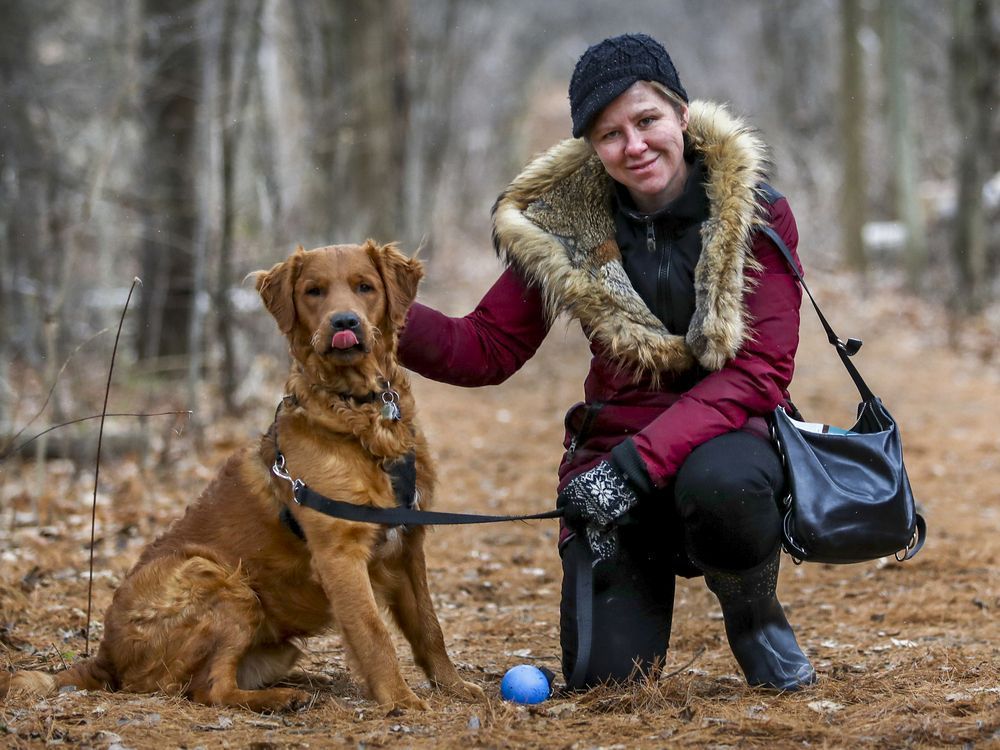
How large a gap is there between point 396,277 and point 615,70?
1063mm

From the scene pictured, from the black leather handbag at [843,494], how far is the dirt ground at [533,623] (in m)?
0.47

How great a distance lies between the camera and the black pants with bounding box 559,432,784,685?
3500 millimetres

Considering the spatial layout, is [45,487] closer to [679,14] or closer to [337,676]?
[337,676]

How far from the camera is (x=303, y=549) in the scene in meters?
3.83

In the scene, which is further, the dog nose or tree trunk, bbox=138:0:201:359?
tree trunk, bbox=138:0:201:359

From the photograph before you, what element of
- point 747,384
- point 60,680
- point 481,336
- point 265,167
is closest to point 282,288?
point 481,336

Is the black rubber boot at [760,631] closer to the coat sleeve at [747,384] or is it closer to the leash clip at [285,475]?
the coat sleeve at [747,384]

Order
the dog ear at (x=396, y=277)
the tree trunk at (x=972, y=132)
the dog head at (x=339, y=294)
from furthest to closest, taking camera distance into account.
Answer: the tree trunk at (x=972, y=132), the dog ear at (x=396, y=277), the dog head at (x=339, y=294)

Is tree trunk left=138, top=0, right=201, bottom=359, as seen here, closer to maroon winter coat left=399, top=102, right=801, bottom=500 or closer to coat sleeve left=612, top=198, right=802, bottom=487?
maroon winter coat left=399, top=102, right=801, bottom=500

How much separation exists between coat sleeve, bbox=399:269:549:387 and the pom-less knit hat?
69 cm

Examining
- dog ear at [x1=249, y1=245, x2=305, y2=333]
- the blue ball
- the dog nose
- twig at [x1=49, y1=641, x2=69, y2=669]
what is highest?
dog ear at [x1=249, y1=245, x2=305, y2=333]

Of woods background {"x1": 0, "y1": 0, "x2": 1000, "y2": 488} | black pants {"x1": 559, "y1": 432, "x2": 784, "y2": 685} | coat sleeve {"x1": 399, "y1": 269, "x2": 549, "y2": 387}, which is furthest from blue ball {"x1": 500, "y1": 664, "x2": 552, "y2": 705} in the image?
woods background {"x1": 0, "y1": 0, "x2": 1000, "y2": 488}

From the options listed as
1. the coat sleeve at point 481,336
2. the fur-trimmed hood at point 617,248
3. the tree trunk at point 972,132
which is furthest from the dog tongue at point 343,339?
the tree trunk at point 972,132

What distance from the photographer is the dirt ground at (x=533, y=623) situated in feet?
10.3
